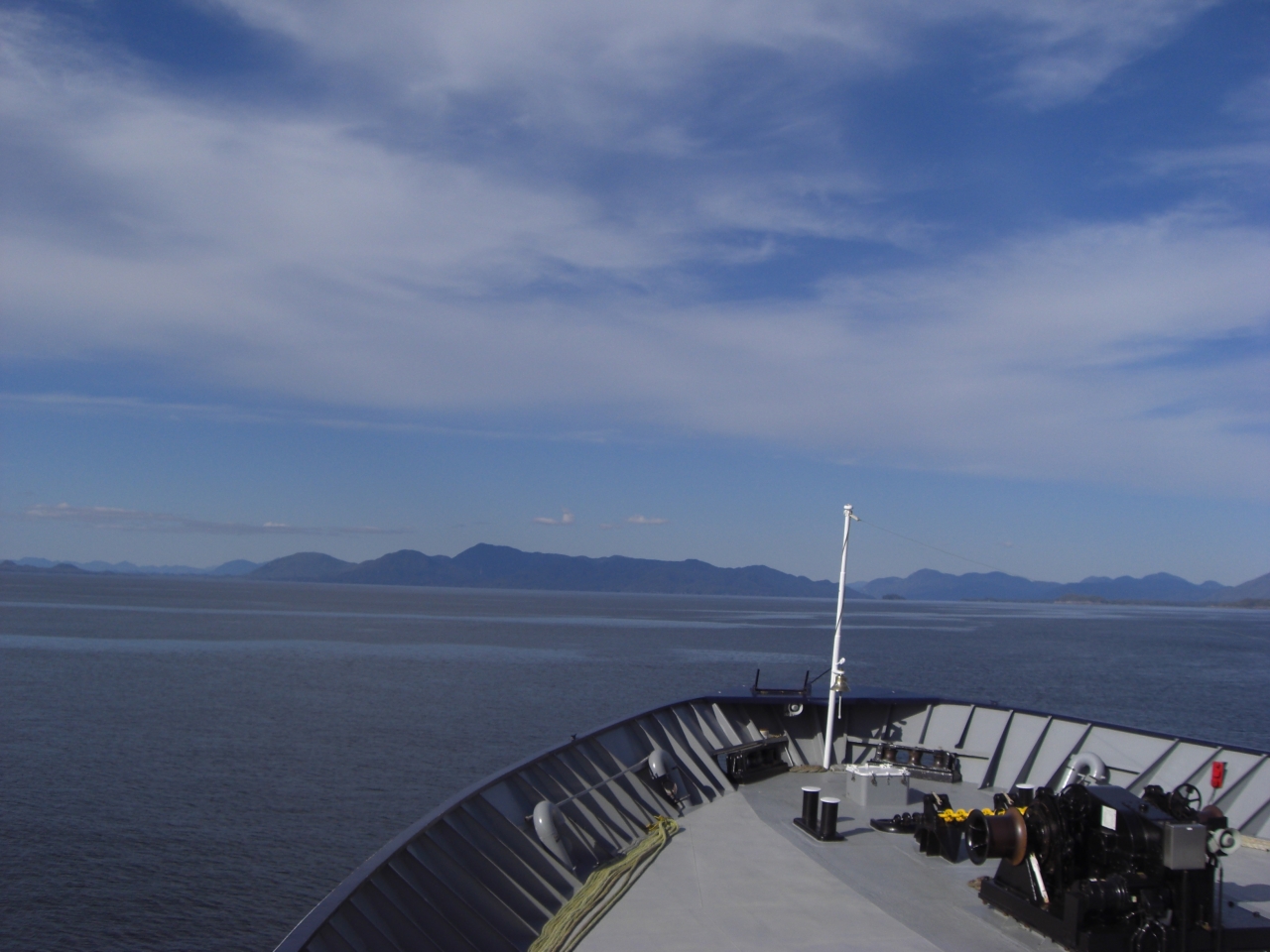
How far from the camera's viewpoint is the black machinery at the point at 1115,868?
860 centimetres

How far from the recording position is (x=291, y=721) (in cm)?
4641

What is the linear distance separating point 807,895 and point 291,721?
4182cm

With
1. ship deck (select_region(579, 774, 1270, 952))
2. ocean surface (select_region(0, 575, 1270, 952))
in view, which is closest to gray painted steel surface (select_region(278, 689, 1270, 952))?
ship deck (select_region(579, 774, 1270, 952))

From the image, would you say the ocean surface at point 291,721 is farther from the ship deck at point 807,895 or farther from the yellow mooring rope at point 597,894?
the ship deck at point 807,895

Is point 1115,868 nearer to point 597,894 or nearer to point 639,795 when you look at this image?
point 597,894

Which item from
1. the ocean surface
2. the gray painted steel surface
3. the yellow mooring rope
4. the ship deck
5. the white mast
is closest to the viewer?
the gray painted steel surface

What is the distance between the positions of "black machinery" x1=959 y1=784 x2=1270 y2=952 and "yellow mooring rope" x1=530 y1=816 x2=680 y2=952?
3.97 metres

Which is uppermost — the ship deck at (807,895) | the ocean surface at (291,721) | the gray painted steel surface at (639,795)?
the gray painted steel surface at (639,795)

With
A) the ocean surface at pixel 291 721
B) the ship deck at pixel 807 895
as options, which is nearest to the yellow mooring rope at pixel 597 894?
the ship deck at pixel 807 895

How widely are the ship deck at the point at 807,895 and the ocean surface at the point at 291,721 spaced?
1317 centimetres

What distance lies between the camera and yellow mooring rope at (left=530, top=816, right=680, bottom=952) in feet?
28.7

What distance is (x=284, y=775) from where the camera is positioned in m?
34.5

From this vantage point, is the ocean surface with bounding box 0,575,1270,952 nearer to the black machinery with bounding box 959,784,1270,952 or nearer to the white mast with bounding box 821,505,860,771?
the white mast with bounding box 821,505,860,771

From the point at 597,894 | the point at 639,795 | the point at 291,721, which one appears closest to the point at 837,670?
the point at 639,795
